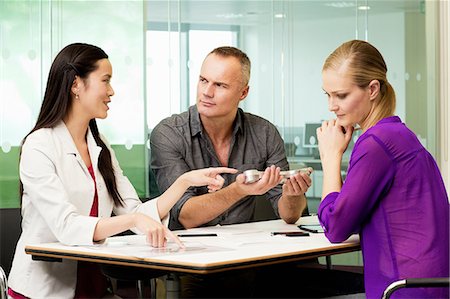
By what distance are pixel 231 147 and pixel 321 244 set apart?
45.2 inches

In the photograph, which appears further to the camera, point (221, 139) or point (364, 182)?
point (221, 139)

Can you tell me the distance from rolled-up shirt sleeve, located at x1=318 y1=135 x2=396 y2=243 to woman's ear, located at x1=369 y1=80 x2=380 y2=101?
0.75ft

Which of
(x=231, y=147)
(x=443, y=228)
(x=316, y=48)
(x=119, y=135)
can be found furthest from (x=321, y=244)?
(x=316, y=48)

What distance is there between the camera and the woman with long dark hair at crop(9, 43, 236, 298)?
3.20 metres

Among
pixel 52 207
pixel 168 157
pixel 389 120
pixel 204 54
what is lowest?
pixel 52 207

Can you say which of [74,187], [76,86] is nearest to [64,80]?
[76,86]

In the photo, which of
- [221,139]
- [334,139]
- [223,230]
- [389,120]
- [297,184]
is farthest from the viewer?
[221,139]

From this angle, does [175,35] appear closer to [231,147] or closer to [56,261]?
[231,147]

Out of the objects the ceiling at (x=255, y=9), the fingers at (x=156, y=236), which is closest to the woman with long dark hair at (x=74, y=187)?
the fingers at (x=156, y=236)

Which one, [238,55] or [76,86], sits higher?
[238,55]

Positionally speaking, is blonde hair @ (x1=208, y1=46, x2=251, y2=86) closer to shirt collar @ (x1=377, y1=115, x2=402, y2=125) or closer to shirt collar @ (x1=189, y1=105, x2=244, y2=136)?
shirt collar @ (x1=189, y1=105, x2=244, y2=136)

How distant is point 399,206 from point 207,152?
1.46 metres

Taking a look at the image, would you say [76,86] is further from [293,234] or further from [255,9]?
[255,9]

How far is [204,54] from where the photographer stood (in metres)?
5.72
